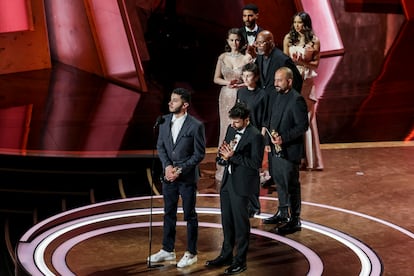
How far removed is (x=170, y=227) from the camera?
19.8ft

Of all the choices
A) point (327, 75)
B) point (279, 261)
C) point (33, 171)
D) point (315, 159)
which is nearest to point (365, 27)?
point (327, 75)

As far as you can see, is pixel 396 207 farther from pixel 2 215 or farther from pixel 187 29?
pixel 187 29

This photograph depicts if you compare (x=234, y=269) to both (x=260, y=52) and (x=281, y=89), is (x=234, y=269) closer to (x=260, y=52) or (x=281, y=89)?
(x=281, y=89)

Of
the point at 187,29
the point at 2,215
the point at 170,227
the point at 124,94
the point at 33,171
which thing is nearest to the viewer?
the point at 170,227

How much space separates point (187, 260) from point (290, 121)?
155 cm

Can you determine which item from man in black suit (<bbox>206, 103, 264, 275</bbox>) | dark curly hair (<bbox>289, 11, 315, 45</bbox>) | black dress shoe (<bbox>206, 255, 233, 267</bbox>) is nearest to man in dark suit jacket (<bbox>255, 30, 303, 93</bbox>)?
dark curly hair (<bbox>289, 11, 315, 45</bbox>)

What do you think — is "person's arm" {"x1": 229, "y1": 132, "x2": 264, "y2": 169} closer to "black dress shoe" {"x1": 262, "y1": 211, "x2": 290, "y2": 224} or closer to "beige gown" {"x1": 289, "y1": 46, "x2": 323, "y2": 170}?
"black dress shoe" {"x1": 262, "y1": 211, "x2": 290, "y2": 224}

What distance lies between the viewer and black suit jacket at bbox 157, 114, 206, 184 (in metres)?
5.90

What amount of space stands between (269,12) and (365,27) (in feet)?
14.7

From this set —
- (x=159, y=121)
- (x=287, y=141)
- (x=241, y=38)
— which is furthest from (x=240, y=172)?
(x=241, y=38)

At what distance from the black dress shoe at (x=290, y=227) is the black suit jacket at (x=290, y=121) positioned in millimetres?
548

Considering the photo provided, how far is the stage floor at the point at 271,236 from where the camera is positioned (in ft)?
19.9

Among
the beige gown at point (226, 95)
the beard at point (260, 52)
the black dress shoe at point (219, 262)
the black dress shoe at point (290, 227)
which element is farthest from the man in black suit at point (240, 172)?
the beige gown at point (226, 95)

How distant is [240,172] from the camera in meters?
5.82
